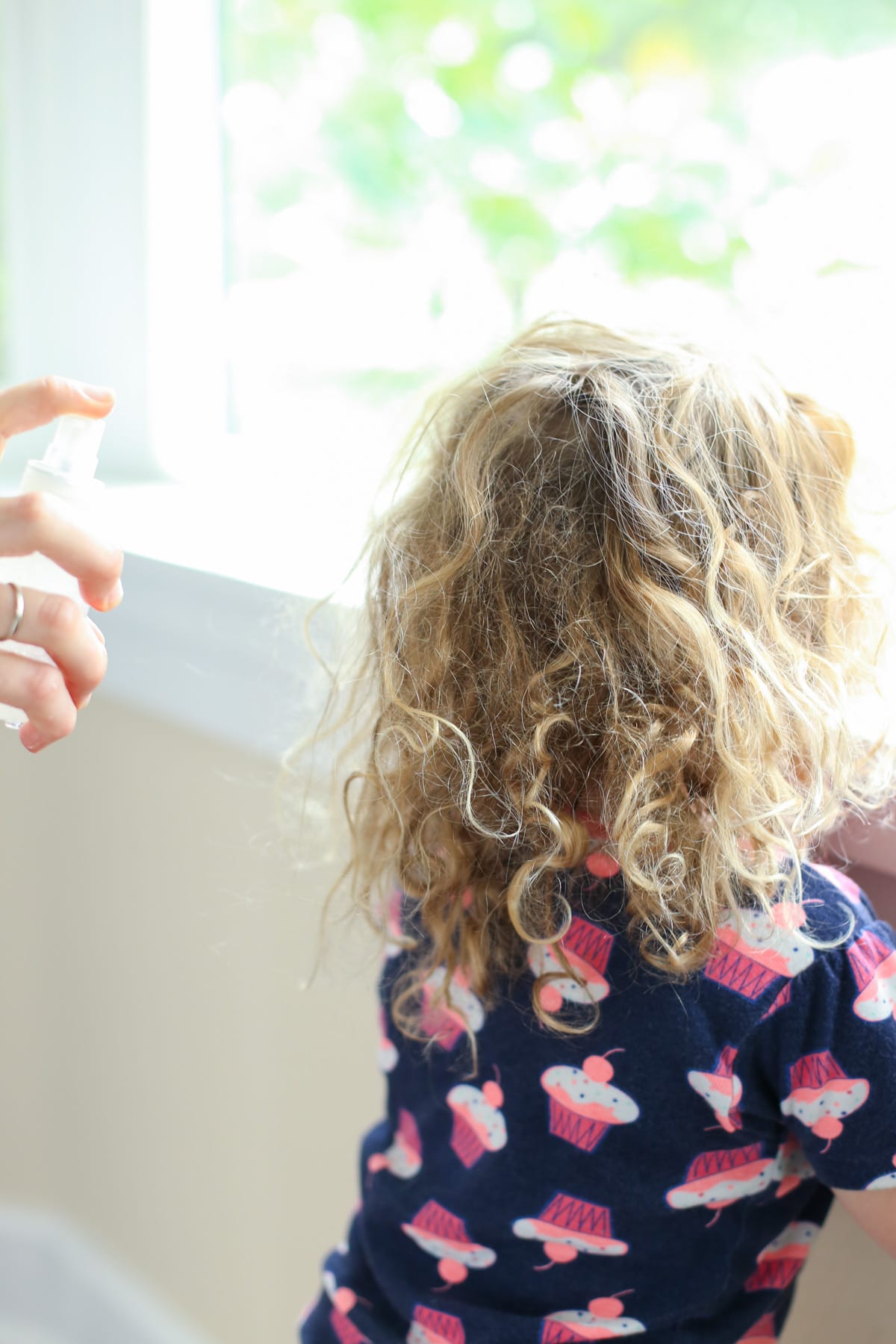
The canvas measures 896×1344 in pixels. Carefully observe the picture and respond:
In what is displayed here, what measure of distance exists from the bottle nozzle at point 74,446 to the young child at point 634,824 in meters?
0.16

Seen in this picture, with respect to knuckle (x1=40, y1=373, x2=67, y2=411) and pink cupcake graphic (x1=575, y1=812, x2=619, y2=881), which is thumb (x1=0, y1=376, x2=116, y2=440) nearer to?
knuckle (x1=40, y1=373, x2=67, y2=411)

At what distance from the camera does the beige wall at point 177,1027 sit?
36.9 inches

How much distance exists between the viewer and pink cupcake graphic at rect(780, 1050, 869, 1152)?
1.67 ft

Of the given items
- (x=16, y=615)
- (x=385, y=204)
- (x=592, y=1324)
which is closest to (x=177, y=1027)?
(x=592, y=1324)

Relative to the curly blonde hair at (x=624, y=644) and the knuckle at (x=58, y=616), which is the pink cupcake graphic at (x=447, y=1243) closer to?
the curly blonde hair at (x=624, y=644)

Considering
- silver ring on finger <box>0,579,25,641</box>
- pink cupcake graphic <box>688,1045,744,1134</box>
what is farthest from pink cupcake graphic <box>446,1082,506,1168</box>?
silver ring on finger <box>0,579,25,641</box>

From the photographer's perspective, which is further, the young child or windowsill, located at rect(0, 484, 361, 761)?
windowsill, located at rect(0, 484, 361, 761)

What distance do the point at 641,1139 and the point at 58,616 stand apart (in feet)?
1.20

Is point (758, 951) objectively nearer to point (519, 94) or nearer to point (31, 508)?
point (31, 508)

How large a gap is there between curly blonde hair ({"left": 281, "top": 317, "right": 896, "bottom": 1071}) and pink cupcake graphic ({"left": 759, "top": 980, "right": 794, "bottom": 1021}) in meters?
0.04

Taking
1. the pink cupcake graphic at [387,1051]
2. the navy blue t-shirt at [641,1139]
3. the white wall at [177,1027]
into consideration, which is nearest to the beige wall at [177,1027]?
the white wall at [177,1027]

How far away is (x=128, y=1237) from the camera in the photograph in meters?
1.17

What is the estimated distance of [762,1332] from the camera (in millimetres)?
620

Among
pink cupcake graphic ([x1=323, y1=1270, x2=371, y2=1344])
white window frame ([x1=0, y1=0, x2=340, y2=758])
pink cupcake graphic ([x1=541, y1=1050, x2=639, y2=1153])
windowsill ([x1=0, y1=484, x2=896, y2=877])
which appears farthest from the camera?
white window frame ([x1=0, y1=0, x2=340, y2=758])
